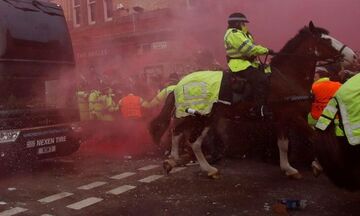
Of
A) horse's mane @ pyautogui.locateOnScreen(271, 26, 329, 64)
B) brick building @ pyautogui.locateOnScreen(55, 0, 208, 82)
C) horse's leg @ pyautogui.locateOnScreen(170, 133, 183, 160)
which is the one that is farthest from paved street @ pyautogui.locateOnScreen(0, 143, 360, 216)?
brick building @ pyautogui.locateOnScreen(55, 0, 208, 82)

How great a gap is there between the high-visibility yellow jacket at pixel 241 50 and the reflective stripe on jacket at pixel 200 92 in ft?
0.96

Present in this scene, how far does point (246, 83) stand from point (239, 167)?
1.91m

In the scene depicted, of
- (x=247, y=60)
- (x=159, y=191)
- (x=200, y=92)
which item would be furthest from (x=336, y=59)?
(x=159, y=191)

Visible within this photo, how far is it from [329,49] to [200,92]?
199 cm

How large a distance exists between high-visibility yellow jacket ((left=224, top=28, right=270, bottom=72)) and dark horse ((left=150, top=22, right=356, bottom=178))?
29 cm

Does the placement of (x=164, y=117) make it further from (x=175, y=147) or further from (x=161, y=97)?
(x=161, y=97)

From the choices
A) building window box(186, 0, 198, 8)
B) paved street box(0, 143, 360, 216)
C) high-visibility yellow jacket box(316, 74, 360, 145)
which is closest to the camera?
high-visibility yellow jacket box(316, 74, 360, 145)

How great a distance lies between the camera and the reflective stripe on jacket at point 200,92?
20.8 feet

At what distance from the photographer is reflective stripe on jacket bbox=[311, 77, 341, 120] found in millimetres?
6184

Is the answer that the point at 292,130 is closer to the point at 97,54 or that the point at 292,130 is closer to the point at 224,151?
the point at 224,151

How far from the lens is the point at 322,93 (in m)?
6.26

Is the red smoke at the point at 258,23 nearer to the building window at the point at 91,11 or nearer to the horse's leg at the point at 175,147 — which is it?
the horse's leg at the point at 175,147

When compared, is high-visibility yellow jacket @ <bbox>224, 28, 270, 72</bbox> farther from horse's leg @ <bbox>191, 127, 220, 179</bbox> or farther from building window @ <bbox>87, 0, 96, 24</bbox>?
building window @ <bbox>87, 0, 96, 24</bbox>

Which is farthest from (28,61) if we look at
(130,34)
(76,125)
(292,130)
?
(130,34)
